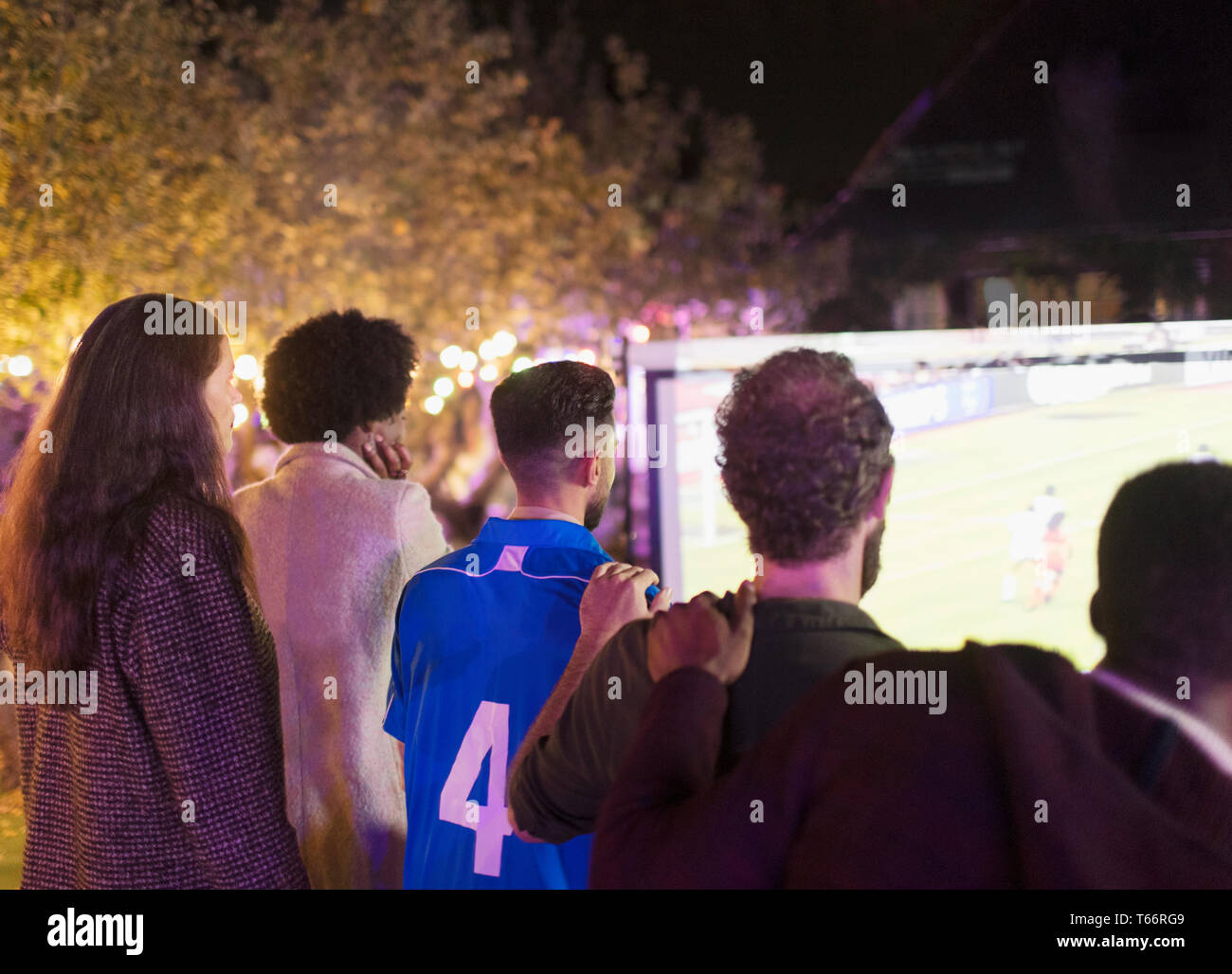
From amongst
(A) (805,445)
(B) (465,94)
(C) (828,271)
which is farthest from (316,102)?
(A) (805,445)

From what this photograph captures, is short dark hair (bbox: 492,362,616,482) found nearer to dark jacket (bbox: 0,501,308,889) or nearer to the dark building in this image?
dark jacket (bbox: 0,501,308,889)

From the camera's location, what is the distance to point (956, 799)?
3.62 ft

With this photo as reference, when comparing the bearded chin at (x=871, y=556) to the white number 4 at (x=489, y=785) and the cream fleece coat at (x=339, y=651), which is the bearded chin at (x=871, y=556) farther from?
the cream fleece coat at (x=339, y=651)

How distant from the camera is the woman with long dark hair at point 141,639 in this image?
1.59m

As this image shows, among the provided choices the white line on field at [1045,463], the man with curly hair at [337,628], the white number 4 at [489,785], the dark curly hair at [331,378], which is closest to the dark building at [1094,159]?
the white line on field at [1045,463]

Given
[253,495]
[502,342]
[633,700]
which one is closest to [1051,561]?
[633,700]

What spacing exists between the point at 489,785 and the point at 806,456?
2.83 ft

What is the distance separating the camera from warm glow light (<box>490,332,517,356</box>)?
10070 mm

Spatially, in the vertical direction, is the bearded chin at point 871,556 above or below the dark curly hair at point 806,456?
below

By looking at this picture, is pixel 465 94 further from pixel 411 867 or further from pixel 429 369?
pixel 411 867

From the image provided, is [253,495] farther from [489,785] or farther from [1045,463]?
[1045,463]

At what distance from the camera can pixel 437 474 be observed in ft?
36.7

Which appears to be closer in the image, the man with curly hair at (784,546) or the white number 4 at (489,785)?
the man with curly hair at (784,546)

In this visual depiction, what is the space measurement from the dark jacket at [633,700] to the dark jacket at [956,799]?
0.30 feet
